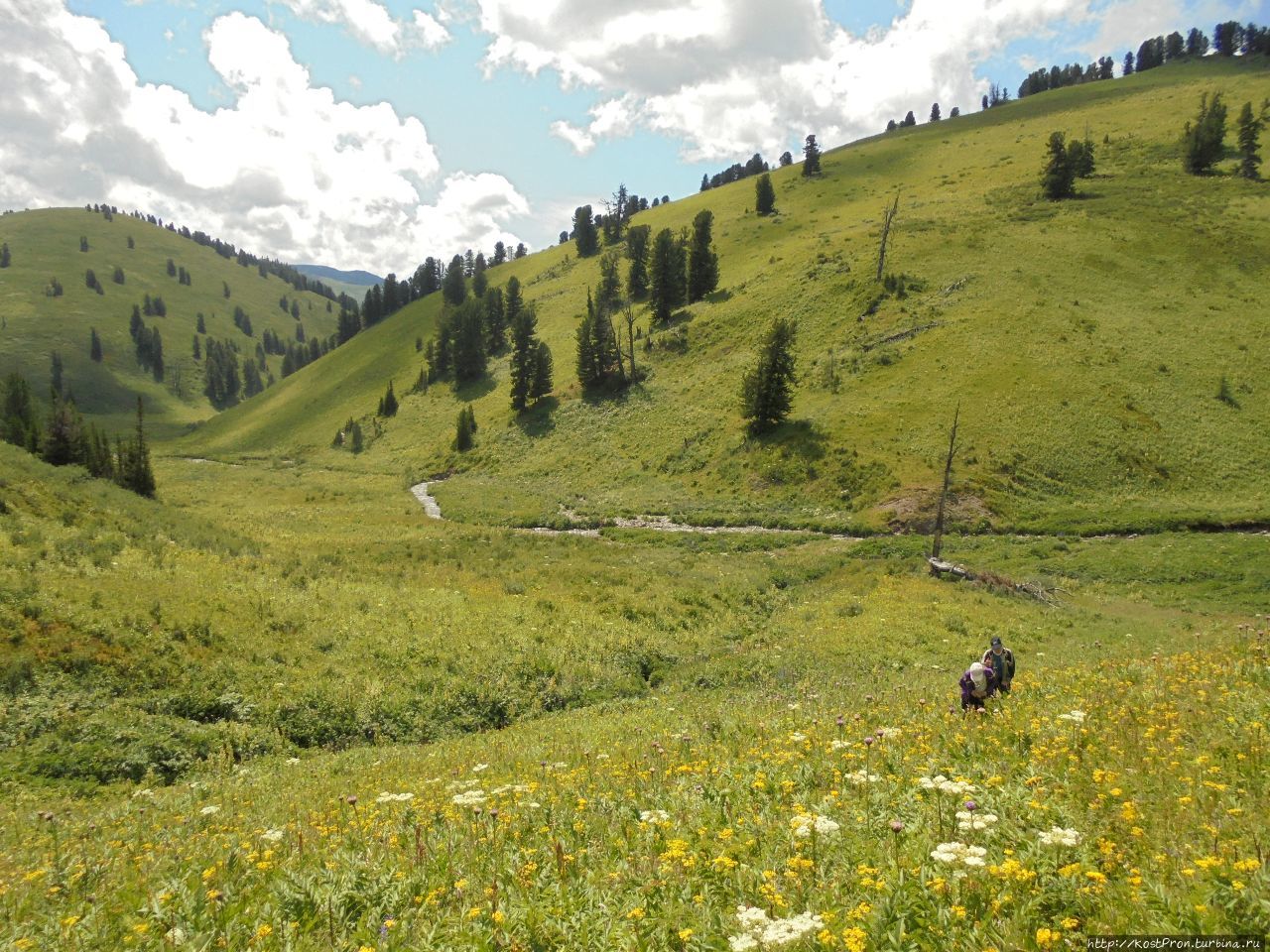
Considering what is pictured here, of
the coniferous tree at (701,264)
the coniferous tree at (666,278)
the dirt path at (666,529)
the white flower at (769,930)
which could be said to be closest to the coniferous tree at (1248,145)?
the coniferous tree at (701,264)

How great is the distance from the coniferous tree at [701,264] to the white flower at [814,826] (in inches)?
3499

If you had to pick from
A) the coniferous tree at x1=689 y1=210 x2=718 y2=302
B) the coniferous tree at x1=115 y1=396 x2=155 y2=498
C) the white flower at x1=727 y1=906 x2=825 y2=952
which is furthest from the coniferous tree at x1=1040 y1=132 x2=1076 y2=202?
the coniferous tree at x1=115 y1=396 x2=155 y2=498

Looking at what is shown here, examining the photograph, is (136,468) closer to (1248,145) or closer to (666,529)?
(666,529)

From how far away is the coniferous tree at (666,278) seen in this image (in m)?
88.3

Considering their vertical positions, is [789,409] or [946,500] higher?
[789,409]

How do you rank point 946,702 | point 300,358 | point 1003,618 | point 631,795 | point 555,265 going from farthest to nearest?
point 300,358
point 555,265
point 1003,618
point 946,702
point 631,795

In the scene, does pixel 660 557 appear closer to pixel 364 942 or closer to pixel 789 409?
pixel 789 409

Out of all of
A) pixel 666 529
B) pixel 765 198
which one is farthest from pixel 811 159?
pixel 666 529

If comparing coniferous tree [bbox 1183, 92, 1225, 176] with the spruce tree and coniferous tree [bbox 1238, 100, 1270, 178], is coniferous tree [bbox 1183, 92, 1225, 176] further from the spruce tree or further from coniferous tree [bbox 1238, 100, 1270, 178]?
the spruce tree

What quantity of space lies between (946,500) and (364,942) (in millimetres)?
44148

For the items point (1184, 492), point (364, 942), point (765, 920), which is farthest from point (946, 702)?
point (1184, 492)

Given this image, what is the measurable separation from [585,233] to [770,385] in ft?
332

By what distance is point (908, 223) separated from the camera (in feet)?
264

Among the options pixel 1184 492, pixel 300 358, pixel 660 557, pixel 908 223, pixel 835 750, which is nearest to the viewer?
pixel 835 750
